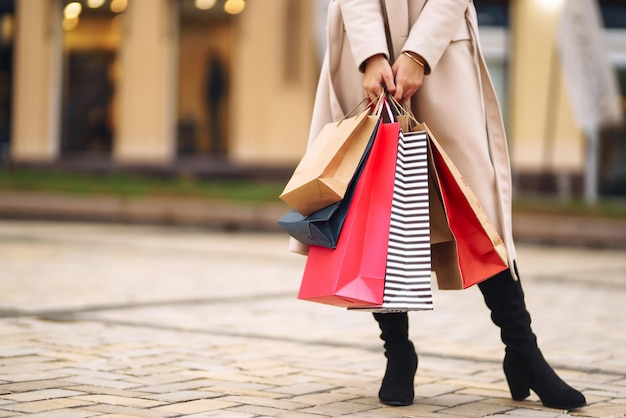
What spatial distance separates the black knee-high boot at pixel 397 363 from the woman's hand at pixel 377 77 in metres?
0.74

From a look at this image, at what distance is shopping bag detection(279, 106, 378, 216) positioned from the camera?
311cm

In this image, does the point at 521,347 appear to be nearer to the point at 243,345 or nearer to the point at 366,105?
the point at 366,105

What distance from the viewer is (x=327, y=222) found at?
3.13 m

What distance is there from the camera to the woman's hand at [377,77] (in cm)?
334

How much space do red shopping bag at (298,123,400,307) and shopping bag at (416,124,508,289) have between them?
16cm

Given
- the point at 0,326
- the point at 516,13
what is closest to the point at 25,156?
the point at 516,13

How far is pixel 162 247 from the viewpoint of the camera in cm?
1047

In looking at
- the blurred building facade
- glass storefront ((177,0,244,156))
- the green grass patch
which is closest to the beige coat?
the green grass patch

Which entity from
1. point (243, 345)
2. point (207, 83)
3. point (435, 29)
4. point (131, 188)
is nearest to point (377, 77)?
point (435, 29)

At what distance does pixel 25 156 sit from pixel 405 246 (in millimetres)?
18389

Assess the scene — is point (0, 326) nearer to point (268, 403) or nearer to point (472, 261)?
point (268, 403)

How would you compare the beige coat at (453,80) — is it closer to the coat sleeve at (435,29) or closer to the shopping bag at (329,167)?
the coat sleeve at (435,29)

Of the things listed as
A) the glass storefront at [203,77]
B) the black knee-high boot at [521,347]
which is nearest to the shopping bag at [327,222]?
the black knee-high boot at [521,347]

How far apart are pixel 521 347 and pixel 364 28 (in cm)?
113
